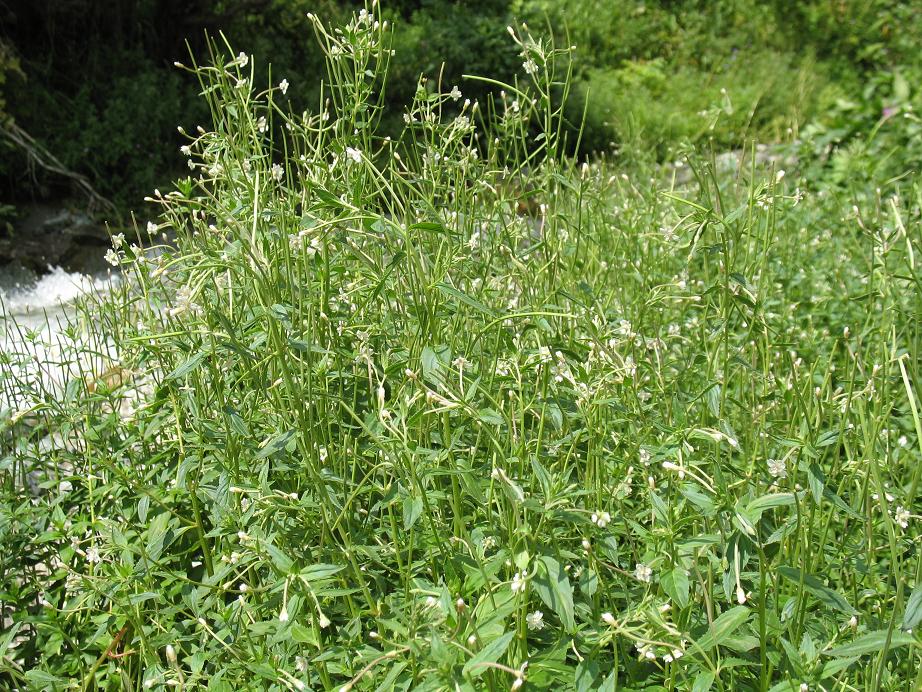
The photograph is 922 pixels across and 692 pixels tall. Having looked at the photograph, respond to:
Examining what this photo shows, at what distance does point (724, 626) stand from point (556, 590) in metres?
0.30

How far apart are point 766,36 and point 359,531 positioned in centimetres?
979

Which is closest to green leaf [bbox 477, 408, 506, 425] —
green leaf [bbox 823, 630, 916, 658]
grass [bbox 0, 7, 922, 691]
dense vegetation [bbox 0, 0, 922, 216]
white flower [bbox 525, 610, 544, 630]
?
grass [bbox 0, 7, 922, 691]

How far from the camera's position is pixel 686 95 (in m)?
8.38

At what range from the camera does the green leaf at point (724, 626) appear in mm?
1396

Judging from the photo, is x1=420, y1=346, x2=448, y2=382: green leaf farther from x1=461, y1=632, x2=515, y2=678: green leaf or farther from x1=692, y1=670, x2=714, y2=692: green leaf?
x1=692, y1=670, x2=714, y2=692: green leaf

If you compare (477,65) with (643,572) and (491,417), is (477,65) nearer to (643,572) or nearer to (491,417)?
(491,417)

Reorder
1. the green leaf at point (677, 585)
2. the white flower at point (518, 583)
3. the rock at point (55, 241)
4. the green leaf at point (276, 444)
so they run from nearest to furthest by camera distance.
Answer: the white flower at point (518, 583) < the green leaf at point (677, 585) < the green leaf at point (276, 444) < the rock at point (55, 241)

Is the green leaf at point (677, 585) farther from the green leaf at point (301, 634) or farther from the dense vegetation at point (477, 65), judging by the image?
the dense vegetation at point (477, 65)

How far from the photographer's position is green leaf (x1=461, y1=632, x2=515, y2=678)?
1266 millimetres

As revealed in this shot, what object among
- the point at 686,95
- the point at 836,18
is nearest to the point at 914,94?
the point at 686,95

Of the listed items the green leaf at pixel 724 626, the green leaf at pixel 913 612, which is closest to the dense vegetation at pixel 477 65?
the green leaf at pixel 724 626

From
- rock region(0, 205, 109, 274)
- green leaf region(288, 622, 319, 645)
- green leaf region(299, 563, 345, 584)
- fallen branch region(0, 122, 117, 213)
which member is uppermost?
green leaf region(299, 563, 345, 584)

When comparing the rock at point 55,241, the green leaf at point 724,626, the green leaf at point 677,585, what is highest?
the green leaf at point 677,585

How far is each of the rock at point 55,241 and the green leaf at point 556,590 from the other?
195 inches
